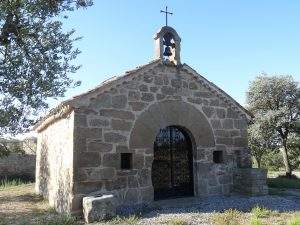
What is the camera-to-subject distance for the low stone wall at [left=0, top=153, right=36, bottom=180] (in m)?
21.0

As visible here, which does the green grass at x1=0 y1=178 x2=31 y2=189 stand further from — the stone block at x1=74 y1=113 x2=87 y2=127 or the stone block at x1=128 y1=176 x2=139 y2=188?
the stone block at x1=74 y1=113 x2=87 y2=127

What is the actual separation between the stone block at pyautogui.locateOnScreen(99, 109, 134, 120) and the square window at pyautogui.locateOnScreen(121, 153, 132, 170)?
107 cm

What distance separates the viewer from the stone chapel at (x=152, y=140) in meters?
9.51

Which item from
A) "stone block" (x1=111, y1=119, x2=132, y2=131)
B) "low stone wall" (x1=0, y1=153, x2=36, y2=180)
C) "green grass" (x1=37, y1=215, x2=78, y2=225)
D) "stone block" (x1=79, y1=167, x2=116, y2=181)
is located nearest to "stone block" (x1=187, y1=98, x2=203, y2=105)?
"stone block" (x1=111, y1=119, x2=132, y2=131)

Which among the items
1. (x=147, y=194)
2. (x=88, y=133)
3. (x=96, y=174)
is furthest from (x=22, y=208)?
(x=147, y=194)

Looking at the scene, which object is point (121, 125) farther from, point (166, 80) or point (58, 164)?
point (58, 164)

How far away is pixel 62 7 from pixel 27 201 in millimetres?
6910

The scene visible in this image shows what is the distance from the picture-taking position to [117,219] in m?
8.27

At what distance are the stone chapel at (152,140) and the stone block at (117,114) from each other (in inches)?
1.2

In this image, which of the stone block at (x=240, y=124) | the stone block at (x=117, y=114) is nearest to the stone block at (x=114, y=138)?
the stone block at (x=117, y=114)

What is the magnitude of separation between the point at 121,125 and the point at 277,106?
16.4m

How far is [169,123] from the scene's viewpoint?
11023 millimetres

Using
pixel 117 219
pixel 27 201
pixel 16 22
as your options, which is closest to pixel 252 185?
pixel 117 219

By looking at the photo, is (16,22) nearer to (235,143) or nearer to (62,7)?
(62,7)
